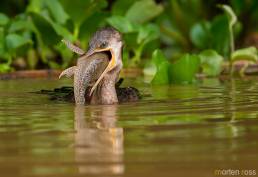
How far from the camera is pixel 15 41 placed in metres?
6.94

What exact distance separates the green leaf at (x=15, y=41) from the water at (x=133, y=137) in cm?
252

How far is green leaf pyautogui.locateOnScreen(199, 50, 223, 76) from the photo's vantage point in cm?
659

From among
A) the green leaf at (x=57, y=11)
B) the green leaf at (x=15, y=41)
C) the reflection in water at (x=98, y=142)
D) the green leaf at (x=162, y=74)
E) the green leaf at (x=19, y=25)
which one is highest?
the green leaf at (x=57, y=11)

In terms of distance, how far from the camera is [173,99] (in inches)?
171

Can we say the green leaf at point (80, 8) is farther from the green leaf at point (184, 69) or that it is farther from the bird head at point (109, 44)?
the bird head at point (109, 44)

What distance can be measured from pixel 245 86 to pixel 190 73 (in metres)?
0.45

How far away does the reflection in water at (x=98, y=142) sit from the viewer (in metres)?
2.24

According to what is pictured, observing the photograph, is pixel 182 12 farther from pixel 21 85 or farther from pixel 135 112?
pixel 135 112

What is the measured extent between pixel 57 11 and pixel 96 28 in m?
0.48

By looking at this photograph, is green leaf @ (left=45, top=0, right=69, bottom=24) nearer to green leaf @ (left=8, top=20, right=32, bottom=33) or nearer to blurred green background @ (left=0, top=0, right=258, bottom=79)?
blurred green background @ (left=0, top=0, right=258, bottom=79)

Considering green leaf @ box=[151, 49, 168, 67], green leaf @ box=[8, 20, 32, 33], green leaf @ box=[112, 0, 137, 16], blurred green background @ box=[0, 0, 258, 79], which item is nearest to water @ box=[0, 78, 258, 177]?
green leaf @ box=[151, 49, 168, 67]

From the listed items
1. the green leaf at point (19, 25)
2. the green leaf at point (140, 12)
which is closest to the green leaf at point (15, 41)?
the green leaf at point (19, 25)

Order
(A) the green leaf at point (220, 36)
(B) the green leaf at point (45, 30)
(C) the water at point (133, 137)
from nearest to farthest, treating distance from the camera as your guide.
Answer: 1. (C) the water at point (133, 137)
2. (B) the green leaf at point (45, 30)
3. (A) the green leaf at point (220, 36)

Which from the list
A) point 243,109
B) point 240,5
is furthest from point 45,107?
point 240,5
